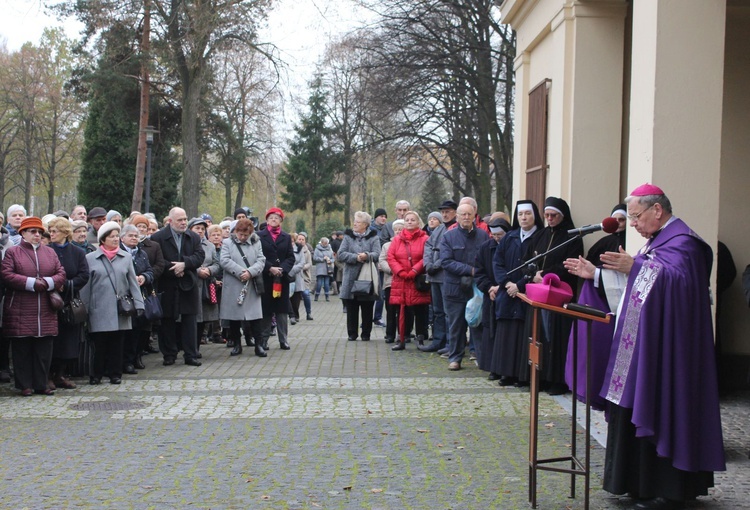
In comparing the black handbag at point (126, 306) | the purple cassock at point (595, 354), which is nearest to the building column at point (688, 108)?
the purple cassock at point (595, 354)

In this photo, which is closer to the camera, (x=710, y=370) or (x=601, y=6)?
(x=710, y=370)

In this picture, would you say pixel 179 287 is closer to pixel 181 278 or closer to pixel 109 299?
pixel 181 278

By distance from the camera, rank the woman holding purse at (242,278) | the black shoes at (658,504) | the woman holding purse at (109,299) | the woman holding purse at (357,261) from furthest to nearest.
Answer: the woman holding purse at (357,261), the woman holding purse at (242,278), the woman holding purse at (109,299), the black shoes at (658,504)

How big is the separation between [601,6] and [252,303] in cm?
620

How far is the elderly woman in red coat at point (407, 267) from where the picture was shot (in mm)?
14062

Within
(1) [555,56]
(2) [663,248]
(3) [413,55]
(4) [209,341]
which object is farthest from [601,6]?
(3) [413,55]

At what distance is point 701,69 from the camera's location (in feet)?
25.6

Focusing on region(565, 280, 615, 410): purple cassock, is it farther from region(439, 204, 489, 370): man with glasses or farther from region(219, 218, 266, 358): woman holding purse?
region(219, 218, 266, 358): woman holding purse

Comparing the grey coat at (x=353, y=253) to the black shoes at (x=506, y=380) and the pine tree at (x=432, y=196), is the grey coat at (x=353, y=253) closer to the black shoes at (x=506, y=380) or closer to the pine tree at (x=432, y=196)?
the black shoes at (x=506, y=380)

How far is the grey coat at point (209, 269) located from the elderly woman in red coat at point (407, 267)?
2635mm

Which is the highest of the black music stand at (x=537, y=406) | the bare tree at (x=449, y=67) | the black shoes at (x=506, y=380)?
the bare tree at (x=449, y=67)

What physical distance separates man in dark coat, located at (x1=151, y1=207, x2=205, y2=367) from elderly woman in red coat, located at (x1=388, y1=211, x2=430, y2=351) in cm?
307

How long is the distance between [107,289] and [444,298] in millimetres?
4392

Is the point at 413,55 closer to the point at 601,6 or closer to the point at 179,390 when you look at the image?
the point at 601,6
